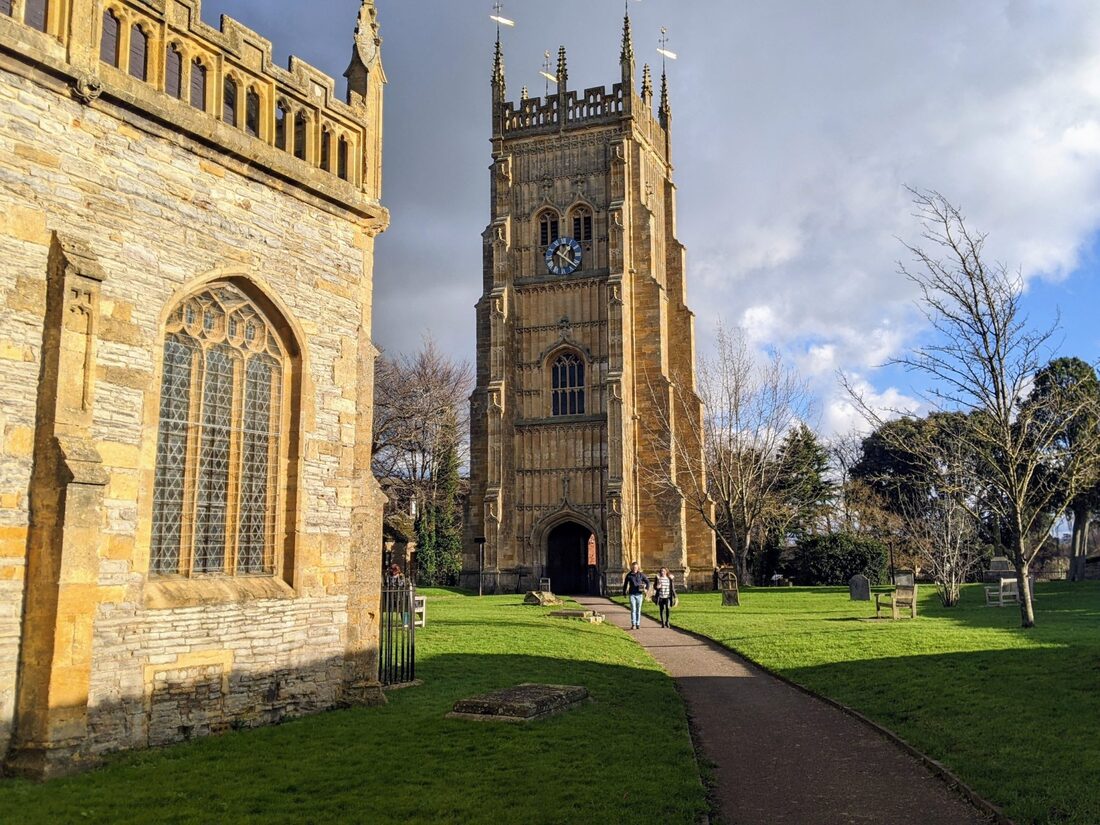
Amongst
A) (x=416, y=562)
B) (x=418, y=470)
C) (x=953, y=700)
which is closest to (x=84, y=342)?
(x=953, y=700)

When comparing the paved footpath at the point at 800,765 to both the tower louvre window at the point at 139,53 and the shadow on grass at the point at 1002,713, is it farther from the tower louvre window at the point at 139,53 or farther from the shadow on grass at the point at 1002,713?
the tower louvre window at the point at 139,53

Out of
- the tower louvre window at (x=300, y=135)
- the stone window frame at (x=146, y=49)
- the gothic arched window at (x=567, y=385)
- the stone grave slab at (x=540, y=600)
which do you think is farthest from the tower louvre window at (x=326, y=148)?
the gothic arched window at (x=567, y=385)

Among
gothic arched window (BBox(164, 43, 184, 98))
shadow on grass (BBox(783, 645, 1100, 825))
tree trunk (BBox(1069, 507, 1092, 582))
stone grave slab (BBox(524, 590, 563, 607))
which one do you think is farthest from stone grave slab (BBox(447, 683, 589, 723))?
tree trunk (BBox(1069, 507, 1092, 582))

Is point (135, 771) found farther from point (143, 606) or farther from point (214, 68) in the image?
point (214, 68)

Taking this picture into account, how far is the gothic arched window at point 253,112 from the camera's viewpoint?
11.8 metres

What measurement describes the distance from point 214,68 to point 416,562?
111ft

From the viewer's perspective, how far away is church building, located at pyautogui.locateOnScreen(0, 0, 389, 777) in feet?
28.4

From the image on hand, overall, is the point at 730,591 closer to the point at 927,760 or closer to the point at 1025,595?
the point at 1025,595

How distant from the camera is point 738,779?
8938 millimetres

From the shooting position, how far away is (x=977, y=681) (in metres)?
12.5

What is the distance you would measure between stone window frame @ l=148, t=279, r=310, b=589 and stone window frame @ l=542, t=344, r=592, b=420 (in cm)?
3160

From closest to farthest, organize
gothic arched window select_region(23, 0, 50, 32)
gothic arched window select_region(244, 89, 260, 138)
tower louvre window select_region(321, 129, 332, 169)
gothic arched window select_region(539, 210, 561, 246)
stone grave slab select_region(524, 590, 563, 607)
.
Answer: gothic arched window select_region(23, 0, 50, 32) → gothic arched window select_region(244, 89, 260, 138) → tower louvre window select_region(321, 129, 332, 169) → stone grave slab select_region(524, 590, 563, 607) → gothic arched window select_region(539, 210, 561, 246)

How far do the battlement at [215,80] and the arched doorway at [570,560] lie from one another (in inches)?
1223

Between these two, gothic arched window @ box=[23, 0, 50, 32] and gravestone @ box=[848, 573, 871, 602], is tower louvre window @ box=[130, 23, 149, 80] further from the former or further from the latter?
gravestone @ box=[848, 573, 871, 602]
